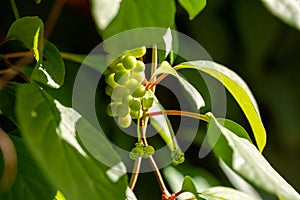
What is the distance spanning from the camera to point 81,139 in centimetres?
48

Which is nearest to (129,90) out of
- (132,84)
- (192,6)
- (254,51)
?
(132,84)

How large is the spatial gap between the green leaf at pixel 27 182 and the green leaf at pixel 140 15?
0.45 ft

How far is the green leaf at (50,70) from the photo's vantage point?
1.76 ft

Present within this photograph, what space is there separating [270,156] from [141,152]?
3.18 ft

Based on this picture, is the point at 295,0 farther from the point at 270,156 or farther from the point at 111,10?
the point at 270,156

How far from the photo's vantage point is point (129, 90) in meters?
0.54

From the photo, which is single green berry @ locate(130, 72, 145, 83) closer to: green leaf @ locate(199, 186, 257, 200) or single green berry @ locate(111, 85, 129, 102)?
single green berry @ locate(111, 85, 129, 102)

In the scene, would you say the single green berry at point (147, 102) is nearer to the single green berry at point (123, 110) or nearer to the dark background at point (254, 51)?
the single green berry at point (123, 110)

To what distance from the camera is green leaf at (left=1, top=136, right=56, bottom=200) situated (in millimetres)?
558

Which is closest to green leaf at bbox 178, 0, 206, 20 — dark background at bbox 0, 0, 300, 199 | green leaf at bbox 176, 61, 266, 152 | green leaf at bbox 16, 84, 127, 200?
green leaf at bbox 176, 61, 266, 152

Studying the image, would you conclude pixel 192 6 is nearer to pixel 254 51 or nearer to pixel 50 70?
pixel 50 70

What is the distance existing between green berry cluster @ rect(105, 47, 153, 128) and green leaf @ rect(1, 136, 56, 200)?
79 millimetres

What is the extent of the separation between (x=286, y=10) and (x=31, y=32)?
199mm

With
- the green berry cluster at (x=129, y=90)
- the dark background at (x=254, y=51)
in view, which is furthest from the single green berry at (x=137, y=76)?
the dark background at (x=254, y=51)
